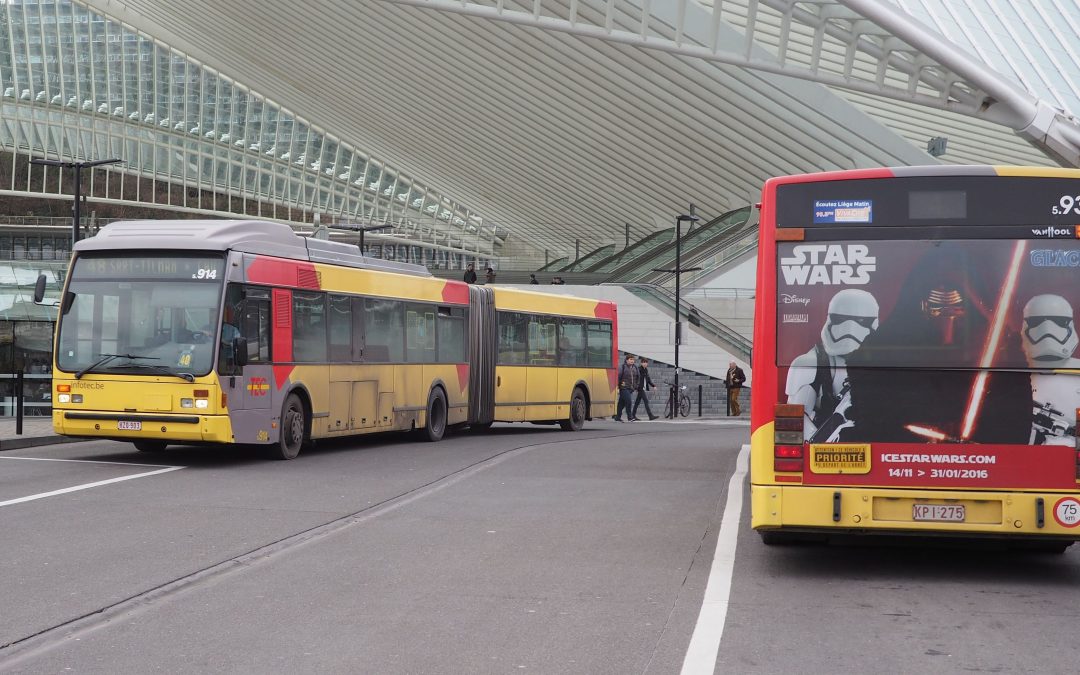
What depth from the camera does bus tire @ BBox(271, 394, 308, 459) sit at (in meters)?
17.7

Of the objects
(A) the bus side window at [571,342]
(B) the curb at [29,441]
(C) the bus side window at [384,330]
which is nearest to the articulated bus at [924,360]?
(C) the bus side window at [384,330]

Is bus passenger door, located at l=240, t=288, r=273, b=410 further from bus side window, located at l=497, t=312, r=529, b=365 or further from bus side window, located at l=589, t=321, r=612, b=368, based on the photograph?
bus side window, located at l=589, t=321, r=612, b=368

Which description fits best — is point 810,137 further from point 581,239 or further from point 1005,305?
point 1005,305

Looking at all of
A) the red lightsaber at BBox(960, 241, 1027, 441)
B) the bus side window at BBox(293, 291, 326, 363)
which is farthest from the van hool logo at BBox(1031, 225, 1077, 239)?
the bus side window at BBox(293, 291, 326, 363)

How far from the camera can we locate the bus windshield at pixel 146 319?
16.5 metres

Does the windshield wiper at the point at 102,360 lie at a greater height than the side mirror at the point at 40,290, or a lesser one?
lesser

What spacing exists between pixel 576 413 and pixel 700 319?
838 inches

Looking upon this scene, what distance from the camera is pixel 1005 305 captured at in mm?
8656

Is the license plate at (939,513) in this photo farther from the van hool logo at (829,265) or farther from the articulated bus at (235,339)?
the articulated bus at (235,339)

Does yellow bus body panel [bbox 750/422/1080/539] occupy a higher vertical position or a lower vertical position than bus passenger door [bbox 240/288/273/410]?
lower

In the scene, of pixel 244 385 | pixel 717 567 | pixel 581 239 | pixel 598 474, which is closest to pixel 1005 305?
pixel 717 567

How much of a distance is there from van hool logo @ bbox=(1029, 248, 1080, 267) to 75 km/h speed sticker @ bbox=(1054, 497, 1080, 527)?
1.45 meters

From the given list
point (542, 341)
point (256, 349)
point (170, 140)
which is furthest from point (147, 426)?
point (170, 140)

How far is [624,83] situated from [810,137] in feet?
21.8
